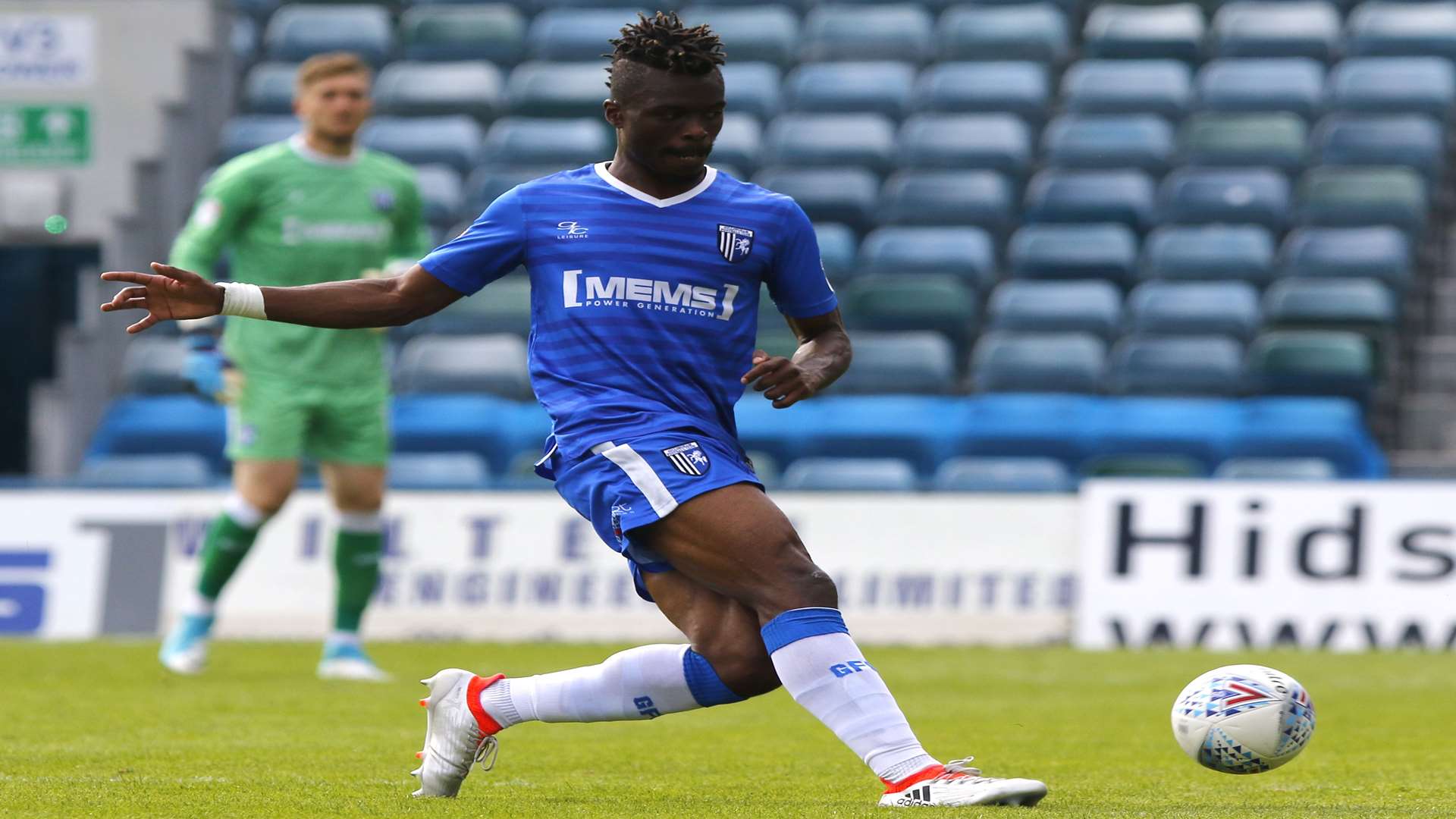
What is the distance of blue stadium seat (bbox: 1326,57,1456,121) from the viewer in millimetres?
15383

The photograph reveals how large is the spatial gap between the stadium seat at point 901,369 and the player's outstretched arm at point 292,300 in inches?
334

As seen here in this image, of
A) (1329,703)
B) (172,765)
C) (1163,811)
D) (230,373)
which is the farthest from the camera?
(230,373)

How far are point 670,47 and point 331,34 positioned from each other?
1305 cm

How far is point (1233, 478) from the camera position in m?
11.4

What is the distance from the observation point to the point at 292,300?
4.96m

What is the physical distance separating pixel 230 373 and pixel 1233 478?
5341mm

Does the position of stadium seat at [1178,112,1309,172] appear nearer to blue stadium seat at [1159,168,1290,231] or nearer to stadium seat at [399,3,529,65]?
blue stadium seat at [1159,168,1290,231]

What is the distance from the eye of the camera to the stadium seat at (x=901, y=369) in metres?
13.5

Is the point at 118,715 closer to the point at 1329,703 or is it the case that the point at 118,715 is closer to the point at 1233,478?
the point at 1329,703

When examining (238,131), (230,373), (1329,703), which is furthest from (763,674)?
(238,131)

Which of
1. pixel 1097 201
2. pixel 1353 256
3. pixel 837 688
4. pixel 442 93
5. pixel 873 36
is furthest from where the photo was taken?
pixel 873 36

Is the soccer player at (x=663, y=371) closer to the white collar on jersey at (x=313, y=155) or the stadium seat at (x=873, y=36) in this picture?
the white collar on jersey at (x=313, y=155)

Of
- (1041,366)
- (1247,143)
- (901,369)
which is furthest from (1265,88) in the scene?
(901,369)

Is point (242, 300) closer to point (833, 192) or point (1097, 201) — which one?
point (833, 192)
